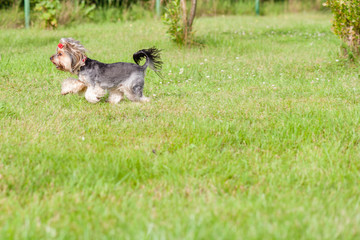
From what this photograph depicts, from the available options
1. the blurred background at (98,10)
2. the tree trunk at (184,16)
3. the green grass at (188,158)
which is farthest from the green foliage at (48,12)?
the green grass at (188,158)

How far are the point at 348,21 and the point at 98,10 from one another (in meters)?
10.4

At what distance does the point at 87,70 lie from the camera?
579 cm

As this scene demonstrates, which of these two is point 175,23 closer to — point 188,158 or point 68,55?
point 68,55

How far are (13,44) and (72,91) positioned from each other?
4957mm

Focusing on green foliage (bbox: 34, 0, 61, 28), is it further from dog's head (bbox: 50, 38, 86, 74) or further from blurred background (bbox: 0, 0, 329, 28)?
dog's head (bbox: 50, 38, 86, 74)

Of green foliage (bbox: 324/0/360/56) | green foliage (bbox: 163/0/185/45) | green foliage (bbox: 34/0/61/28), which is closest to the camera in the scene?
green foliage (bbox: 324/0/360/56)

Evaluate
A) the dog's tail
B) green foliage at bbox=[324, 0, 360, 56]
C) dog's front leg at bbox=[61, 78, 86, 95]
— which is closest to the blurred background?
green foliage at bbox=[324, 0, 360, 56]

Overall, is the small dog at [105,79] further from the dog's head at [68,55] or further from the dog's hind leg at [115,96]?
the dog's hind leg at [115,96]

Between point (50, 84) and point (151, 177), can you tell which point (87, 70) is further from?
point (151, 177)

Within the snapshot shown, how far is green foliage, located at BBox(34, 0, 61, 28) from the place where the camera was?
12406 millimetres

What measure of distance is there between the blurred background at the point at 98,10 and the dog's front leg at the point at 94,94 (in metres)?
4.47

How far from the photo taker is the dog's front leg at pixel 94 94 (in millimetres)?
5754

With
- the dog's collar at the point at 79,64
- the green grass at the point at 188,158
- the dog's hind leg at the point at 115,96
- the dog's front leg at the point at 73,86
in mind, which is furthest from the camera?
the dog's hind leg at the point at 115,96

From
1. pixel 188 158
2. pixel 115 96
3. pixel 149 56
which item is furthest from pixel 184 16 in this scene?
pixel 188 158
